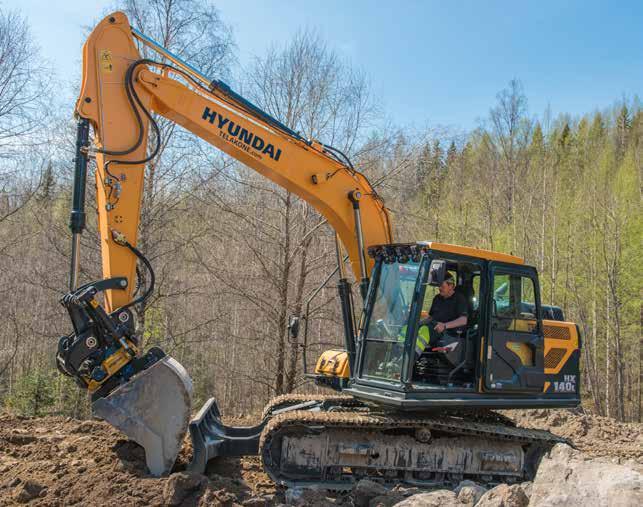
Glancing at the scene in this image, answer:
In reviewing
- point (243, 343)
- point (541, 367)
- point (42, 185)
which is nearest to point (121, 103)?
point (541, 367)

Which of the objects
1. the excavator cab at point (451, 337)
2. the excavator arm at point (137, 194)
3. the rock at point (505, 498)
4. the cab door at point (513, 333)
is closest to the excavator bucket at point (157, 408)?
the excavator arm at point (137, 194)

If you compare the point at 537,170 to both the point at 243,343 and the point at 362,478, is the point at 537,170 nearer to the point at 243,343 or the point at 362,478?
the point at 243,343

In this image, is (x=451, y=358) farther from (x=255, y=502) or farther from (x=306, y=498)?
(x=255, y=502)

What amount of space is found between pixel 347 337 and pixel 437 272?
159cm

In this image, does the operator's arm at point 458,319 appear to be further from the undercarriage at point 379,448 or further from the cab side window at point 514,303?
the undercarriage at point 379,448

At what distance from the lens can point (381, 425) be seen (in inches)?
224

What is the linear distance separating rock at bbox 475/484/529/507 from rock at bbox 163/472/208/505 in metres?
2.30

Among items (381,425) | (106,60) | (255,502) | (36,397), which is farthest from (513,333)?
(36,397)

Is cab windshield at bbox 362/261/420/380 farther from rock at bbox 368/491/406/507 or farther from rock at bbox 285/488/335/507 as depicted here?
rock at bbox 285/488/335/507

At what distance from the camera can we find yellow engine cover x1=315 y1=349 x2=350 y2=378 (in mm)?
6863

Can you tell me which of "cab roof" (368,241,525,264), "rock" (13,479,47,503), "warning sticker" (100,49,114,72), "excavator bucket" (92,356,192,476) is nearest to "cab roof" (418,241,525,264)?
"cab roof" (368,241,525,264)

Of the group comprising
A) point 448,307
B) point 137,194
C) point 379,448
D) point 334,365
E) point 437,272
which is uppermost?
point 137,194

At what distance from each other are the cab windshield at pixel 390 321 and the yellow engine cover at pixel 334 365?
2.92ft

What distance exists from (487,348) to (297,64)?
9290 millimetres
